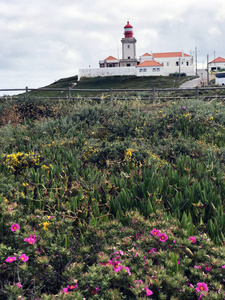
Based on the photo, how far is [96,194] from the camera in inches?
194

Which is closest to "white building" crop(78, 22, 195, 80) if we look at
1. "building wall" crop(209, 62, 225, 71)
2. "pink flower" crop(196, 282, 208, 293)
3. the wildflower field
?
"building wall" crop(209, 62, 225, 71)

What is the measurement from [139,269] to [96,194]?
7.23 ft

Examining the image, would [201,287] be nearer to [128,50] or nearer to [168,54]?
[168,54]

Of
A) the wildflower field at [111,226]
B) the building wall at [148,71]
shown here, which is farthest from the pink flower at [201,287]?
the building wall at [148,71]

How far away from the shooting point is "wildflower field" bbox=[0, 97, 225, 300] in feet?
9.03

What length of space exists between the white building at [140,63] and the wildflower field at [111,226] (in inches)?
2920

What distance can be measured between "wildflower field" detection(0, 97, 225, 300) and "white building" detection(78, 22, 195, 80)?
74165 mm

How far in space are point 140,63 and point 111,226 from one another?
8292 cm

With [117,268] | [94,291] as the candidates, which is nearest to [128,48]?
[117,268]

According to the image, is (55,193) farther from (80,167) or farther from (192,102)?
(192,102)

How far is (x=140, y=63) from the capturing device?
272ft

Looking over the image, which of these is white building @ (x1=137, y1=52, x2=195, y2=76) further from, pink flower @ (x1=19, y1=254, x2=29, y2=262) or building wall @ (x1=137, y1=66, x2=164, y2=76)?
pink flower @ (x1=19, y1=254, x2=29, y2=262)

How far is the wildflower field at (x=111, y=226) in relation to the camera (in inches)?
108

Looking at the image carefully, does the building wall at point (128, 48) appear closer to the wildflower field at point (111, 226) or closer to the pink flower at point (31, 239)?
the wildflower field at point (111, 226)
